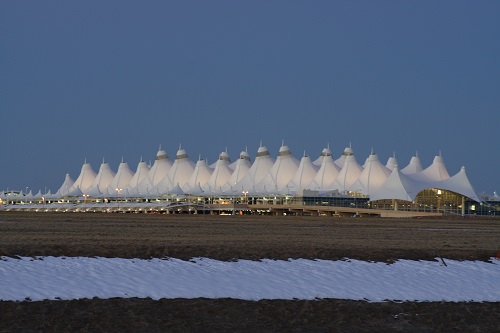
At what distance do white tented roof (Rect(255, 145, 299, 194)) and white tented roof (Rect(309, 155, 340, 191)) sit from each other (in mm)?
6345

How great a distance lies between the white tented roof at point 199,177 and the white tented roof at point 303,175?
25.3m

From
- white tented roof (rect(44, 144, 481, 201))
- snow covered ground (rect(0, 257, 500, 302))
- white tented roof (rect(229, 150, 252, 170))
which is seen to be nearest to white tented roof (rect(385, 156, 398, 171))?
white tented roof (rect(44, 144, 481, 201))

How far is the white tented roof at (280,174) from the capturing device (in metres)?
160

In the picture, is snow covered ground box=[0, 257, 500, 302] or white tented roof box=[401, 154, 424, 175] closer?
snow covered ground box=[0, 257, 500, 302]

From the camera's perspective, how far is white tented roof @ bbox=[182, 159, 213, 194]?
584ft

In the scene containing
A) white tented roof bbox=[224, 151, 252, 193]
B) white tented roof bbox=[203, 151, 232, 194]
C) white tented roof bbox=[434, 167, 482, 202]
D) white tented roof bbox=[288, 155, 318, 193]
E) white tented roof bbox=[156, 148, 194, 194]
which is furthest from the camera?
white tented roof bbox=[156, 148, 194, 194]

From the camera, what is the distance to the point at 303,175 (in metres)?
160

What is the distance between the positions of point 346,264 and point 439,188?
345 ft

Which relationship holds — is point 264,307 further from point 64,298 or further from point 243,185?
point 243,185

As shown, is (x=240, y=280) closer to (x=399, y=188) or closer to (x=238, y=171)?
(x=399, y=188)

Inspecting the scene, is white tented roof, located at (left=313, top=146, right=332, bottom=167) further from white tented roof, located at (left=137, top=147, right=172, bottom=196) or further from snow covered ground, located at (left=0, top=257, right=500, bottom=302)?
snow covered ground, located at (left=0, top=257, right=500, bottom=302)

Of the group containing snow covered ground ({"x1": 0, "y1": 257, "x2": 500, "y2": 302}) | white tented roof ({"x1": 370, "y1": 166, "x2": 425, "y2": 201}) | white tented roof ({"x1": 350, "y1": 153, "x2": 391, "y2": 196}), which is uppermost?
white tented roof ({"x1": 350, "y1": 153, "x2": 391, "y2": 196})

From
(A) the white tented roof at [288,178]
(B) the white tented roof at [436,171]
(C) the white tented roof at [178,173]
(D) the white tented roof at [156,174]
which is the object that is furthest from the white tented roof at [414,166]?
(D) the white tented roof at [156,174]

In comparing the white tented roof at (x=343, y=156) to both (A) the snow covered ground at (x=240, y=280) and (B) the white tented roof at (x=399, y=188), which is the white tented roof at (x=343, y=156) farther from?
(A) the snow covered ground at (x=240, y=280)
